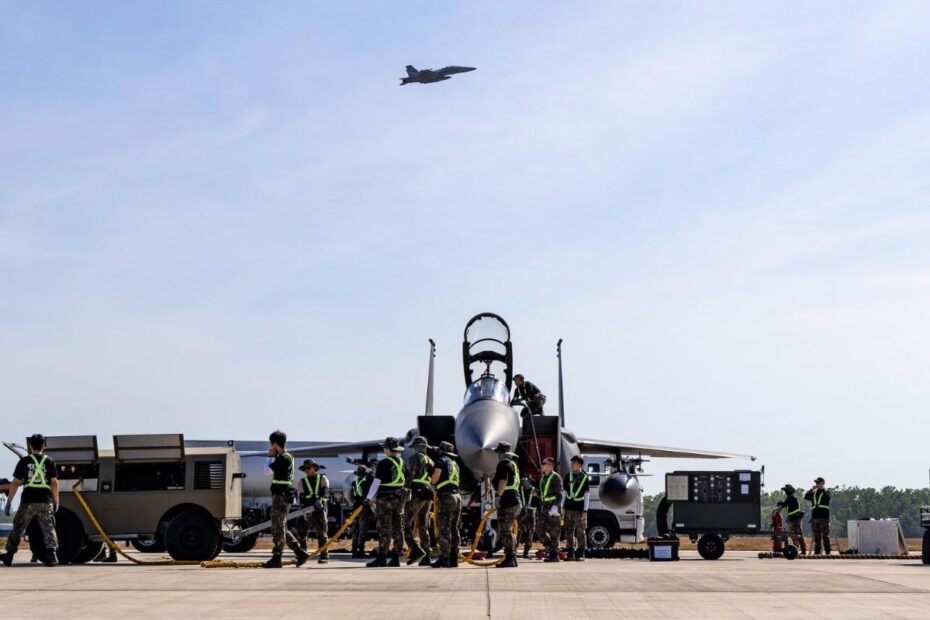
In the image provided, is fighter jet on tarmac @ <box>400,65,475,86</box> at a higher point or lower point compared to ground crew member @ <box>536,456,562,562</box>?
higher

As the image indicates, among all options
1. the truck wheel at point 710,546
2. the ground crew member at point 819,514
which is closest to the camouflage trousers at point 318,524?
the truck wheel at point 710,546

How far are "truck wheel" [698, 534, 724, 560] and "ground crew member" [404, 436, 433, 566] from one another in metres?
5.91

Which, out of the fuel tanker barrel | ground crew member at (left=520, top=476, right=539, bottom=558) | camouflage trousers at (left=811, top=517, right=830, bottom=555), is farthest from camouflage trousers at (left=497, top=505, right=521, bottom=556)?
camouflage trousers at (left=811, top=517, right=830, bottom=555)

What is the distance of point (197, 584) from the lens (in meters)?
12.3

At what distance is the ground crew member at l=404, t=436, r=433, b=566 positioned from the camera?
667 inches

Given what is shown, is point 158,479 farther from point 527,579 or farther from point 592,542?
point 592,542

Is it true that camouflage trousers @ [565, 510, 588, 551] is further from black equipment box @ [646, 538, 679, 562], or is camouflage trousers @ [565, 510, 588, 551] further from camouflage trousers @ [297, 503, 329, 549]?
camouflage trousers @ [297, 503, 329, 549]

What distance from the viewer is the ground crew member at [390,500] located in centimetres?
1675

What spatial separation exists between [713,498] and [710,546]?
2.81 ft

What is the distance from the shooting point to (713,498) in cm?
2127

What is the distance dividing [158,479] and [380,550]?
130 inches

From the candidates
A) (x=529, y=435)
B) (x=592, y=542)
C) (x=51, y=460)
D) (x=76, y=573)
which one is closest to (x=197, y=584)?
(x=76, y=573)

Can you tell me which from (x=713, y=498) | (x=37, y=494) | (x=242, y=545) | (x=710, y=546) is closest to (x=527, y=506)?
(x=713, y=498)

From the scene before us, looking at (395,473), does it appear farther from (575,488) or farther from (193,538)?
(575,488)
